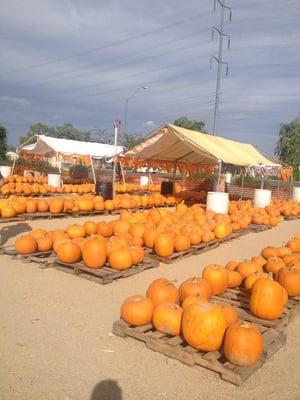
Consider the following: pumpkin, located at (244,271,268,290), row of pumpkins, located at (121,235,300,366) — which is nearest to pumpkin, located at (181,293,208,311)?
row of pumpkins, located at (121,235,300,366)

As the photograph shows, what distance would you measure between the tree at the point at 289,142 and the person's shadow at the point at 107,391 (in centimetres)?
5563

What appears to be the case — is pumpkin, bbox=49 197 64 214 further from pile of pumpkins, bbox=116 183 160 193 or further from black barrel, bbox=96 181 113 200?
pile of pumpkins, bbox=116 183 160 193

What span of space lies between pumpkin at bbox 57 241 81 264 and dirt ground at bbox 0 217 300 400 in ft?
2.82

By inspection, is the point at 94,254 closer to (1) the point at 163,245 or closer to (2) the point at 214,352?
(1) the point at 163,245

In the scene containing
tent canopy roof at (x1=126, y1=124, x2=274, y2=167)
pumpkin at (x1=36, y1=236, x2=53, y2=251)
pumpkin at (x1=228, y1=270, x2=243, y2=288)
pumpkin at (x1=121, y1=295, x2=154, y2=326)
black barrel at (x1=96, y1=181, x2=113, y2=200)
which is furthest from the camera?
black barrel at (x1=96, y1=181, x2=113, y2=200)

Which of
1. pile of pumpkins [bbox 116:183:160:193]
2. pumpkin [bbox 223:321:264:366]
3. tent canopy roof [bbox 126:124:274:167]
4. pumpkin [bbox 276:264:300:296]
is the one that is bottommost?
pumpkin [bbox 223:321:264:366]

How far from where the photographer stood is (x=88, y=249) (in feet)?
22.1

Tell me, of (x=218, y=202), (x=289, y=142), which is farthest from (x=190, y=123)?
(x=218, y=202)

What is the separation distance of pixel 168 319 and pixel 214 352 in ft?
1.86

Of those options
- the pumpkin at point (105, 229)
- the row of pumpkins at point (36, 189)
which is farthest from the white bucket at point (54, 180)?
the pumpkin at point (105, 229)

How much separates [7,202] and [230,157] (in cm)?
837

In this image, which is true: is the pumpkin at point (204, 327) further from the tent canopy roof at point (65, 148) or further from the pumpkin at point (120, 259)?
the tent canopy roof at point (65, 148)

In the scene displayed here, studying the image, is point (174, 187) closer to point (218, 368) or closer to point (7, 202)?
point (7, 202)

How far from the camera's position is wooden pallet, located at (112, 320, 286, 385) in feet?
12.2
